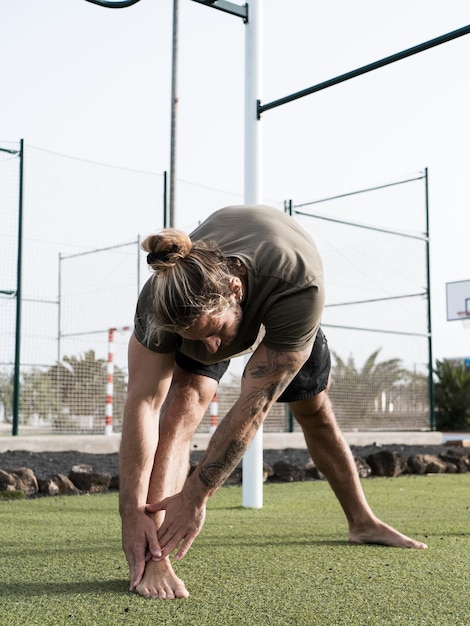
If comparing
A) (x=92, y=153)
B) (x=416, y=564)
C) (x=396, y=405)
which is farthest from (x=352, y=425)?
(x=416, y=564)

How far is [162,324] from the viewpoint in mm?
1915

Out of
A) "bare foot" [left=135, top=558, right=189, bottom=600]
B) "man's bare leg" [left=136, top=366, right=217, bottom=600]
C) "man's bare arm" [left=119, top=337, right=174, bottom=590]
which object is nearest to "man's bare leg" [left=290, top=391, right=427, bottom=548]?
"man's bare leg" [left=136, top=366, right=217, bottom=600]

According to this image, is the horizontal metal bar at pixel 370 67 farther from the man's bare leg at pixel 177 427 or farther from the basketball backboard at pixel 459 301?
the basketball backboard at pixel 459 301

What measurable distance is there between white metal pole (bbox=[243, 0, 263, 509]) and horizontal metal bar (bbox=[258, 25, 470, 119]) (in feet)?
0.25

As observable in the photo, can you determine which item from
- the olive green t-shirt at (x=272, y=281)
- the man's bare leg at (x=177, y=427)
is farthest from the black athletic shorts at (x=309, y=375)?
the olive green t-shirt at (x=272, y=281)

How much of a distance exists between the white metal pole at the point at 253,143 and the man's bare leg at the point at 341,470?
3.52 feet

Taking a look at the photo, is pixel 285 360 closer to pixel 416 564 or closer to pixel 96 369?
pixel 416 564

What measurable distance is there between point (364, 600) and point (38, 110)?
6.80 m

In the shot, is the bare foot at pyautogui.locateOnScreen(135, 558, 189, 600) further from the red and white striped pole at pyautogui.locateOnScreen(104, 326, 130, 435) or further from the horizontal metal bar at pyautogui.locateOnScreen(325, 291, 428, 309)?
the horizontal metal bar at pyautogui.locateOnScreen(325, 291, 428, 309)

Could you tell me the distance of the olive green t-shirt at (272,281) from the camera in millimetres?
1960

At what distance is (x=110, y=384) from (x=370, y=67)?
5.05 meters

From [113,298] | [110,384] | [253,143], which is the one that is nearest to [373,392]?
[110,384]

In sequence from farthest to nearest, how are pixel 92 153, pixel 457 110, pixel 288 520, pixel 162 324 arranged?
pixel 457 110, pixel 92 153, pixel 288 520, pixel 162 324

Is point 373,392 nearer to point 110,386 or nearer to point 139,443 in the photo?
point 110,386
